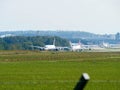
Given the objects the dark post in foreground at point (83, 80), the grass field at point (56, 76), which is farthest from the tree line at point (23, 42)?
the dark post in foreground at point (83, 80)

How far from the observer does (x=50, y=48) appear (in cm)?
14038

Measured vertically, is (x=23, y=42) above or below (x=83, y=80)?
below

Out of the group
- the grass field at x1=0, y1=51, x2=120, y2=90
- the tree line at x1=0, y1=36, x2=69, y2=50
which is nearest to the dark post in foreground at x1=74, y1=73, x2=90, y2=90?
the grass field at x1=0, y1=51, x2=120, y2=90

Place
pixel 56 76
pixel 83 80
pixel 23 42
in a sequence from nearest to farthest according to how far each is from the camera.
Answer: pixel 83 80 → pixel 56 76 → pixel 23 42

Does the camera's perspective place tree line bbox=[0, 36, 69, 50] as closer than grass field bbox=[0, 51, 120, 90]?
No

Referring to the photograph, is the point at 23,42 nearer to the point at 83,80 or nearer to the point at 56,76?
the point at 56,76

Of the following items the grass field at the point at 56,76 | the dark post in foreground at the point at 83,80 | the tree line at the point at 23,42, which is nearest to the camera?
the dark post in foreground at the point at 83,80

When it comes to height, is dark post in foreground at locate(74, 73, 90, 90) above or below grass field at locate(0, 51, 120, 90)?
above

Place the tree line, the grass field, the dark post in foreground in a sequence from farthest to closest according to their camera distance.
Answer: the tree line, the grass field, the dark post in foreground

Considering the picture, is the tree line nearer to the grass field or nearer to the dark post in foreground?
the grass field

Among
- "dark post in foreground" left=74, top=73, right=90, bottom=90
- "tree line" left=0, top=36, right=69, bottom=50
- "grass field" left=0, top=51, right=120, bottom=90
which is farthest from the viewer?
"tree line" left=0, top=36, right=69, bottom=50

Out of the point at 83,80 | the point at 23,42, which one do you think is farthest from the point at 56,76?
the point at 23,42

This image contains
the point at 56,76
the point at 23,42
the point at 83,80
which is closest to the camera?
the point at 83,80

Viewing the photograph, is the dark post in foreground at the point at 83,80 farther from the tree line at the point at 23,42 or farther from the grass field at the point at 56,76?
the tree line at the point at 23,42
